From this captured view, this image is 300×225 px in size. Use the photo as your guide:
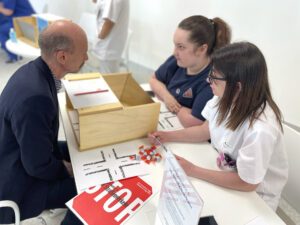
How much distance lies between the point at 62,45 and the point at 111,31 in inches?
59.5

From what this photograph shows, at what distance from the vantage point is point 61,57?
1.15 m

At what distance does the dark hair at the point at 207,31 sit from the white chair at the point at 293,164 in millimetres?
586

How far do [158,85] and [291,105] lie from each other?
88 centimetres

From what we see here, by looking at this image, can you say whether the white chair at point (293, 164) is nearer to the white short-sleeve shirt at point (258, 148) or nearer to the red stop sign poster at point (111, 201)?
the white short-sleeve shirt at point (258, 148)

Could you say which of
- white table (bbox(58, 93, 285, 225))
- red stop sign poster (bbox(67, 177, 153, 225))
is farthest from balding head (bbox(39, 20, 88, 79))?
red stop sign poster (bbox(67, 177, 153, 225))

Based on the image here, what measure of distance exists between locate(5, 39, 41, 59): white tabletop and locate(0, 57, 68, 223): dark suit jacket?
56.9 inches

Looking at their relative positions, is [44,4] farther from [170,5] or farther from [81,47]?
[81,47]

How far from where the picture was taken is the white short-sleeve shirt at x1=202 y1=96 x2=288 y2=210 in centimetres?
98

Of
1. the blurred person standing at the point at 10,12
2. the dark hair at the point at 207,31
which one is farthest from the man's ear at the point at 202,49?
the blurred person standing at the point at 10,12

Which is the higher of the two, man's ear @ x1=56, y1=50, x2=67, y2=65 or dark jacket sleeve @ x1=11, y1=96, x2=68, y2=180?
man's ear @ x1=56, y1=50, x2=67, y2=65

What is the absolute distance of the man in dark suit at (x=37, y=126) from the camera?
3.33 ft

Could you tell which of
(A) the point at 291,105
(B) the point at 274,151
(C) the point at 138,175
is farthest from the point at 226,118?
(A) the point at 291,105

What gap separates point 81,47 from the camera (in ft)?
3.81

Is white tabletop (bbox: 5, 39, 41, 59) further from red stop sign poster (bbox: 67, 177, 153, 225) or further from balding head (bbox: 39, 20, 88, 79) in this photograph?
red stop sign poster (bbox: 67, 177, 153, 225)
